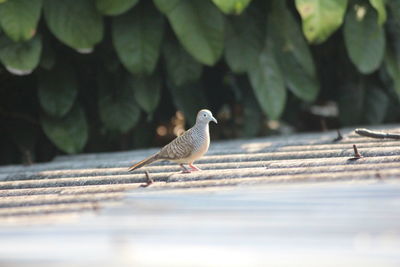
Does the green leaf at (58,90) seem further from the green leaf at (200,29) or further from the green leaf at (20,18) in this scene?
the green leaf at (200,29)

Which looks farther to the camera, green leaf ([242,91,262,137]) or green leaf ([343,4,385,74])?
green leaf ([242,91,262,137])

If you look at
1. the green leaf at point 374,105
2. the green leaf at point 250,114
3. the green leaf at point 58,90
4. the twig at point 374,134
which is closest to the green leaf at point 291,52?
the green leaf at point 250,114

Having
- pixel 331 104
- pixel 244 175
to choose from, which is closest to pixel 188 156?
pixel 244 175

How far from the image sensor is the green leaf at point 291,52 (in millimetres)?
5559

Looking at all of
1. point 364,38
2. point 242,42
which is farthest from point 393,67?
point 242,42

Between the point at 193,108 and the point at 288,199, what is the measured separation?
375cm

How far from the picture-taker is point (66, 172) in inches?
143

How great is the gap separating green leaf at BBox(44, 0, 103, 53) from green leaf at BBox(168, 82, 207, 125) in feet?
3.49

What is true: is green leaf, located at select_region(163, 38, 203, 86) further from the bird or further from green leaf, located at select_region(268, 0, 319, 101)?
the bird

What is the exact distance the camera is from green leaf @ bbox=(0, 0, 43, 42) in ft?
15.4

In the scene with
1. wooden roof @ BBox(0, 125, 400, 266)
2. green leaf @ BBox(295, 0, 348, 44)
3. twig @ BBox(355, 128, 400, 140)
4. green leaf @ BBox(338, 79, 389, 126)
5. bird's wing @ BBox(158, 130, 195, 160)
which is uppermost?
green leaf @ BBox(338, 79, 389, 126)

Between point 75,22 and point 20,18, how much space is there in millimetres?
406

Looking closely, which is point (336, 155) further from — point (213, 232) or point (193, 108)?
point (193, 108)

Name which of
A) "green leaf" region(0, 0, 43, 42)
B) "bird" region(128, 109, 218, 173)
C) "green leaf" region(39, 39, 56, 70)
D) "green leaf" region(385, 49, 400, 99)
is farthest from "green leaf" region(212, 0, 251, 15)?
"green leaf" region(385, 49, 400, 99)
